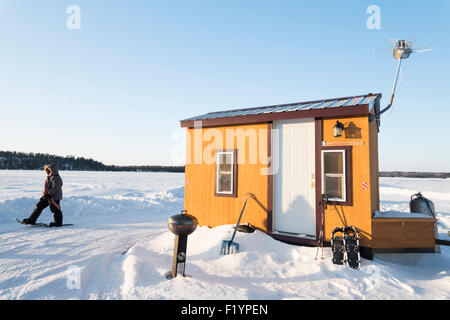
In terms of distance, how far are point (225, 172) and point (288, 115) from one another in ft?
7.72

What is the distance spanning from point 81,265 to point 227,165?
13.5 feet

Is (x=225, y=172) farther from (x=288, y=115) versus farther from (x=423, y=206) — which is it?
(x=423, y=206)

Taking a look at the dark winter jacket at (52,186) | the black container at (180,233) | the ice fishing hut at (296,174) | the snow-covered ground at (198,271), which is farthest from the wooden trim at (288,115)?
the dark winter jacket at (52,186)

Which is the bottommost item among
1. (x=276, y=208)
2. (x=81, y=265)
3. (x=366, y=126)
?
(x=81, y=265)

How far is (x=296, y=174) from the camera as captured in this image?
6125 millimetres

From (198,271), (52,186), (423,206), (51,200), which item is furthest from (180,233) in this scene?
(423,206)

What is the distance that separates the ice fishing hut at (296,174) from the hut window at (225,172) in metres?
0.03

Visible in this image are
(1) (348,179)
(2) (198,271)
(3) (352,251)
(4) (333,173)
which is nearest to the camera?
(2) (198,271)

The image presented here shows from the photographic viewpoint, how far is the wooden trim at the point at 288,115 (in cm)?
541

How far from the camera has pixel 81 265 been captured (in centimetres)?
454

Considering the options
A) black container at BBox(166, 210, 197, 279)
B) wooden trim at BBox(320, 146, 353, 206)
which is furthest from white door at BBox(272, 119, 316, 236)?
black container at BBox(166, 210, 197, 279)

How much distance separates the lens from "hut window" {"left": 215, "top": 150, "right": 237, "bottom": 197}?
22.4 ft
